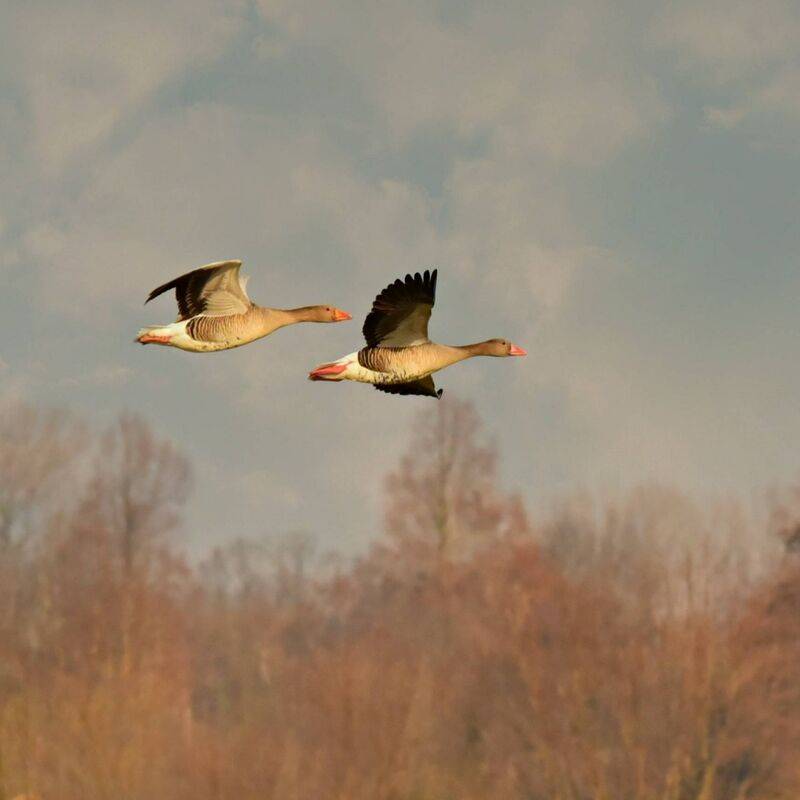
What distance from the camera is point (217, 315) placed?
14234 mm

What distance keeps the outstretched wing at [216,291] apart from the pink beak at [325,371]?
90 cm

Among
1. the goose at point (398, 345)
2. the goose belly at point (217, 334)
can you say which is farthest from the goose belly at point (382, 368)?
the goose belly at point (217, 334)

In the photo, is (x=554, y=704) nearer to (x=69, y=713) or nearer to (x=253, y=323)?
(x=69, y=713)

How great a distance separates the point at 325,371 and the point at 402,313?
35.5 inches

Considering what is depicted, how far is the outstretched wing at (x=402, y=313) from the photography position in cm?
1391

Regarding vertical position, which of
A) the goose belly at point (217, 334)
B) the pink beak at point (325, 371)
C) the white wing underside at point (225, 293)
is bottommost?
the pink beak at point (325, 371)

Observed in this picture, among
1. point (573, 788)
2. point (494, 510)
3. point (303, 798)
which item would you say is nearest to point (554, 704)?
point (573, 788)

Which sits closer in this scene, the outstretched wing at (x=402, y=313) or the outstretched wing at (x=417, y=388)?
the outstretched wing at (x=402, y=313)

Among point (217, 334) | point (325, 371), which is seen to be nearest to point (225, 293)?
point (217, 334)

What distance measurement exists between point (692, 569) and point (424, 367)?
32.7 meters

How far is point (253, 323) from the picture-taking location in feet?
46.5

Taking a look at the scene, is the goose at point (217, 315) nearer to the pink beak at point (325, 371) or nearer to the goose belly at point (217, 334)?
the goose belly at point (217, 334)

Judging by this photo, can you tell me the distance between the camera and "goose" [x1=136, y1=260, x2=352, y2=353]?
14.1 metres

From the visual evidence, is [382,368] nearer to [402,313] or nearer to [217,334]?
[402,313]
